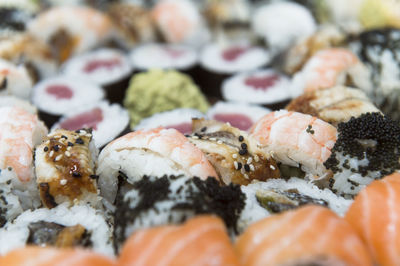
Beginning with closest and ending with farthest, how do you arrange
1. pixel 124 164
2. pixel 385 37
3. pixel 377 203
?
1. pixel 377 203
2. pixel 124 164
3. pixel 385 37

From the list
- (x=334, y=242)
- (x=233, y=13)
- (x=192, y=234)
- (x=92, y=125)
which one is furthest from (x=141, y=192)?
(x=233, y=13)

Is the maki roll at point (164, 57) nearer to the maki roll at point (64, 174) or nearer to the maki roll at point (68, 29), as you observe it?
the maki roll at point (68, 29)

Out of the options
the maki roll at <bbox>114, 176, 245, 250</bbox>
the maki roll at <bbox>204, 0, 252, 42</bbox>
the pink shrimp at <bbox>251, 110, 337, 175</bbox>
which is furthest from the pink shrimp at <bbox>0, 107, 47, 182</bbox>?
the maki roll at <bbox>204, 0, 252, 42</bbox>

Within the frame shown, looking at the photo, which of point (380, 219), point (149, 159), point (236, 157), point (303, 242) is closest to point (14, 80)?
point (149, 159)

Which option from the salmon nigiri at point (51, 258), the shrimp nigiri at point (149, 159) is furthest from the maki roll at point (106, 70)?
the salmon nigiri at point (51, 258)

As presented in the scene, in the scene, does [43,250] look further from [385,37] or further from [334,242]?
[385,37]

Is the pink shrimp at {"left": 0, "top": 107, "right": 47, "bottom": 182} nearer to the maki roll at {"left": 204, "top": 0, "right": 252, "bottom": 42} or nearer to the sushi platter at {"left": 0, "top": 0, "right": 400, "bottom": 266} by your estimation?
the sushi platter at {"left": 0, "top": 0, "right": 400, "bottom": 266}
